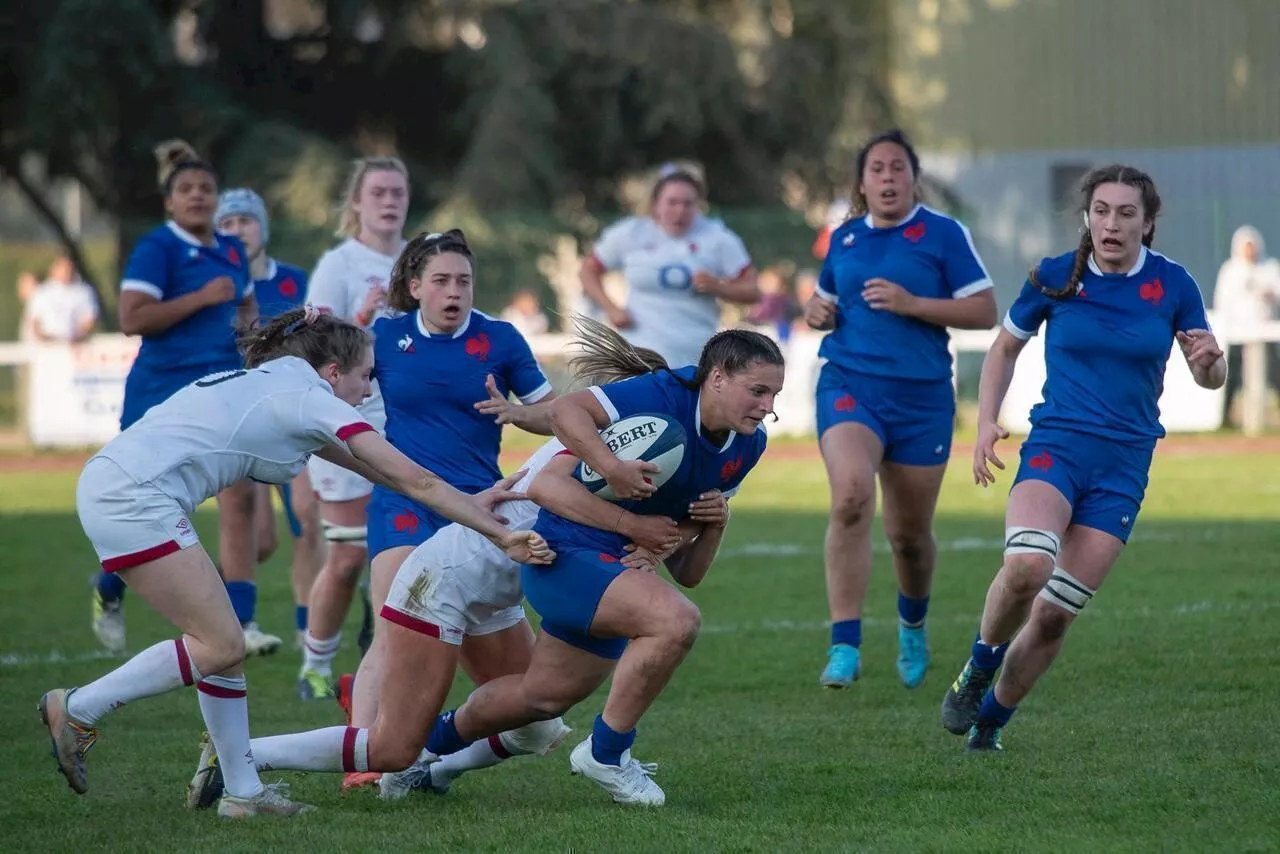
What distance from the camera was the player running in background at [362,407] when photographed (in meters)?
8.05

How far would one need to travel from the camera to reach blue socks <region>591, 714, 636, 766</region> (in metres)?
5.64

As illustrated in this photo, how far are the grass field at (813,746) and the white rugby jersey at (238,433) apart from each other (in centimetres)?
107

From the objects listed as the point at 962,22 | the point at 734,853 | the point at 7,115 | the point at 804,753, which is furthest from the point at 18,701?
the point at 962,22

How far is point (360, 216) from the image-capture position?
8312mm

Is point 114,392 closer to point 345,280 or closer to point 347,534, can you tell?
point 345,280

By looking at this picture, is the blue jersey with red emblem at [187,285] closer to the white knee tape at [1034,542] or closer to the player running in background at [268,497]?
the player running in background at [268,497]

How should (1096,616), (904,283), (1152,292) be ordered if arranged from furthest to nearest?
(1096,616) < (904,283) < (1152,292)

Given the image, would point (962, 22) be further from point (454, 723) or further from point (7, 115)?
point (454, 723)

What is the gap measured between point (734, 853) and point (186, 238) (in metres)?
4.93

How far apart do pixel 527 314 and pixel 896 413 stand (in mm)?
16035

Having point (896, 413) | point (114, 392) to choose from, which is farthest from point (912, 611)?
point (114, 392)

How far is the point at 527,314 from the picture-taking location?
78.4ft

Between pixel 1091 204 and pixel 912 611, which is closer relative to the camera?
pixel 1091 204

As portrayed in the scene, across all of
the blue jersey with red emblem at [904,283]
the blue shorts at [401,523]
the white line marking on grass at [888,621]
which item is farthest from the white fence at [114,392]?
the blue shorts at [401,523]
